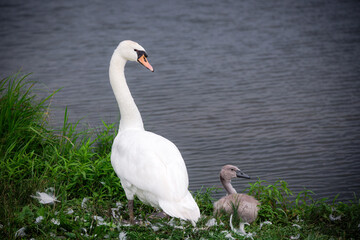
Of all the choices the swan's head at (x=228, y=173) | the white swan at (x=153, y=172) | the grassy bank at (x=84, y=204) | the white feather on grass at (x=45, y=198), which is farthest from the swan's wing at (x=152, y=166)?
the swan's head at (x=228, y=173)

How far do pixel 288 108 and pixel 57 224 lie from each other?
5581 millimetres

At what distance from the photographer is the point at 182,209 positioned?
13.3 ft

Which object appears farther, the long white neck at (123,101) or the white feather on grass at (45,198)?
the long white neck at (123,101)

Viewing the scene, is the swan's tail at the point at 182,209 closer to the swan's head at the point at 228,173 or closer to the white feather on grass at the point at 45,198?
the white feather on grass at the point at 45,198

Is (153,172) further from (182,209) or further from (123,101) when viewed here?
(123,101)

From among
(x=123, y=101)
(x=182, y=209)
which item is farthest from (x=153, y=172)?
(x=123, y=101)

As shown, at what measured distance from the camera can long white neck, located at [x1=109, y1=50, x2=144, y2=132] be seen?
511 centimetres

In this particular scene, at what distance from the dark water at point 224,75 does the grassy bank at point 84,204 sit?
3.38ft

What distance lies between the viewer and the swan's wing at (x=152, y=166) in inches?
165

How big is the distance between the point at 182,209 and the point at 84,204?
132 cm

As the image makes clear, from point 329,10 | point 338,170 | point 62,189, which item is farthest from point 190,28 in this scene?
point 62,189

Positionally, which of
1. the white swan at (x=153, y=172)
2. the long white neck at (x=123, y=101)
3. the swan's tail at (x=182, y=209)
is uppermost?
the long white neck at (x=123, y=101)

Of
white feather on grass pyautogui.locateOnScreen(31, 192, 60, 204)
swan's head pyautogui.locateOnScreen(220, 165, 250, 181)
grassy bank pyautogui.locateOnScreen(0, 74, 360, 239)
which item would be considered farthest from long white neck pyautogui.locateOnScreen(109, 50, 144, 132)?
swan's head pyautogui.locateOnScreen(220, 165, 250, 181)

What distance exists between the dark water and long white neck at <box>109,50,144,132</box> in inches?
53.4
